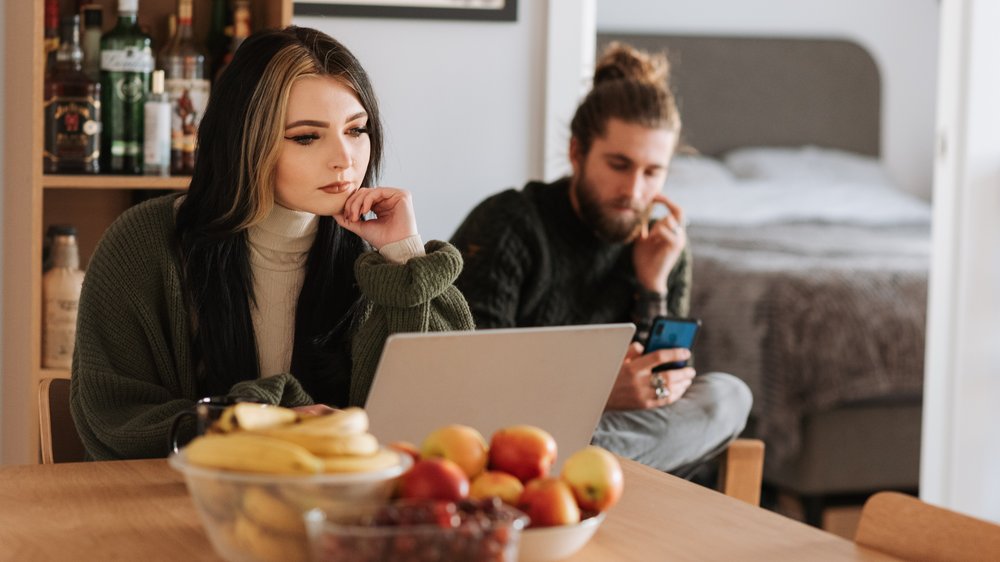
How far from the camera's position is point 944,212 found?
3117 millimetres

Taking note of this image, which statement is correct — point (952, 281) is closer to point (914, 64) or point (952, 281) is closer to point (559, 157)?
point (559, 157)

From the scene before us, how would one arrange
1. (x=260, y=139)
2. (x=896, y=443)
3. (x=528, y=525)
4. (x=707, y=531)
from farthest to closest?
(x=896, y=443)
(x=260, y=139)
(x=707, y=531)
(x=528, y=525)

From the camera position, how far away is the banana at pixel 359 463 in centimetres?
88

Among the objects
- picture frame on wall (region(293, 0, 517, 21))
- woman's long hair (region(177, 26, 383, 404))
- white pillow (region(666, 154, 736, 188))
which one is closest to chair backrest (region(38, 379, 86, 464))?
woman's long hair (region(177, 26, 383, 404))

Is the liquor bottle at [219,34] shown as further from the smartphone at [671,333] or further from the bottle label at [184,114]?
the smartphone at [671,333]

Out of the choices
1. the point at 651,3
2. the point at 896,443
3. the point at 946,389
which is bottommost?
the point at 896,443

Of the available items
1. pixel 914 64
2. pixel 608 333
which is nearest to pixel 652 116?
pixel 608 333

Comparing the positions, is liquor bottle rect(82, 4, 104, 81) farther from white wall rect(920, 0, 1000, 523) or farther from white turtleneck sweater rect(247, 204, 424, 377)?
white wall rect(920, 0, 1000, 523)

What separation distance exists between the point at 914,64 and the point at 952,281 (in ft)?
12.1

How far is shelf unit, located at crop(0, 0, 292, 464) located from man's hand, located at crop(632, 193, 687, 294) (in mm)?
805

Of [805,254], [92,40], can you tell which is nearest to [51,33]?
[92,40]

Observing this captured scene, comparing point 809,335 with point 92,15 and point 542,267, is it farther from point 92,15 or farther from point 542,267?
point 92,15

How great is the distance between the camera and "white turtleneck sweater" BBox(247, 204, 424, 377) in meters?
1.62

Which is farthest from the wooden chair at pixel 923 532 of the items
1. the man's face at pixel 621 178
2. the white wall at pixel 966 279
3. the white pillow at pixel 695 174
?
the white pillow at pixel 695 174
